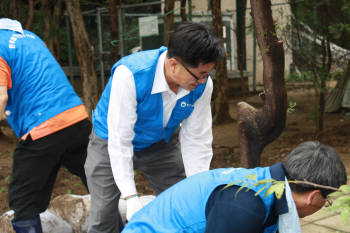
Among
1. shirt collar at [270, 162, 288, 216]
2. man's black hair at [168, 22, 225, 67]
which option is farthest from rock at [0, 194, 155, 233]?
shirt collar at [270, 162, 288, 216]

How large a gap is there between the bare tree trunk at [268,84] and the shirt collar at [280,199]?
57.8 inches

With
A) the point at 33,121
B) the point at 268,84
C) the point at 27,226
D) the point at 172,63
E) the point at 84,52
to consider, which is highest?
the point at 172,63

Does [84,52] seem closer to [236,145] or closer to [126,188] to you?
[236,145]

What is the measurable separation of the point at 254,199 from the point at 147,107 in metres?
1.01

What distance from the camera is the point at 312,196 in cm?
178

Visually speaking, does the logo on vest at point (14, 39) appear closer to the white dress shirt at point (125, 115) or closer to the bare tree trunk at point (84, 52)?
the white dress shirt at point (125, 115)

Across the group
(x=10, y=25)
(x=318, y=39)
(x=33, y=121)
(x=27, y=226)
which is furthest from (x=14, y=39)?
(x=318, y=39)

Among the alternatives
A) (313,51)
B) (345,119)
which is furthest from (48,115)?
(345,119)

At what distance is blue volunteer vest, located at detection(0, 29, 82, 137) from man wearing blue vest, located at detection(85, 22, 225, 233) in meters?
0.42

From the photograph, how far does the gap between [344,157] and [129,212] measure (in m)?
3.96

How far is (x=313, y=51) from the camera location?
6.76m

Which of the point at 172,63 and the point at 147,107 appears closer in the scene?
the point at 172,63

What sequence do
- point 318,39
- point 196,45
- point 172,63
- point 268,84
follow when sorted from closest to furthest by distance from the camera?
point 196,45 → point 172,63 → point 268,84 → point 318,39

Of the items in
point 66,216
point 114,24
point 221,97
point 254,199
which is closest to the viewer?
point 254,199
